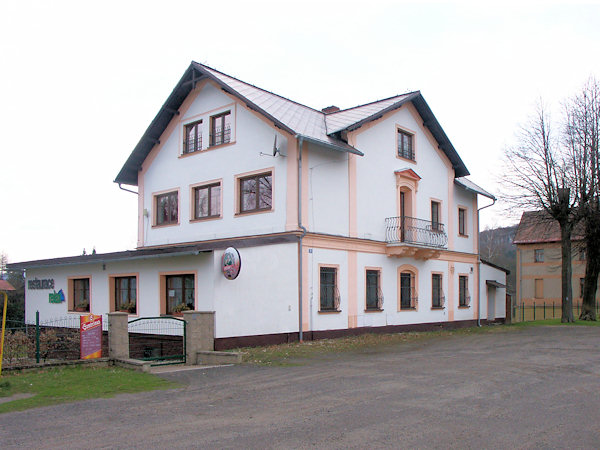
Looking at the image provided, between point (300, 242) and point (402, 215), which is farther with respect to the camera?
point (402, 215)

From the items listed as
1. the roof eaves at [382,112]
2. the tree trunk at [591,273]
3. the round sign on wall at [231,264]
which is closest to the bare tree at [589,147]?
the tree trunk at [591,273]

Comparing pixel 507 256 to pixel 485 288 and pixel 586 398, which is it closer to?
pixel 485 288

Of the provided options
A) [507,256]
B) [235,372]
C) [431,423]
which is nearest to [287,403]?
[431,423]

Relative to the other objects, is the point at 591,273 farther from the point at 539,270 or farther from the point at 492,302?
the point at 539,270

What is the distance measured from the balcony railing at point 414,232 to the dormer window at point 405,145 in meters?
2.84

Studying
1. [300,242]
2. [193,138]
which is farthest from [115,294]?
[300,242]

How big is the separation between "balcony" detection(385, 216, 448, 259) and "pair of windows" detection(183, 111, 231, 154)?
7244 mm

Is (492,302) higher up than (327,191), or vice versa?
(327,191)

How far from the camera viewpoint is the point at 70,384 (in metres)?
11.2

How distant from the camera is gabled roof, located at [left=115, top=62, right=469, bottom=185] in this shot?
20844 mm

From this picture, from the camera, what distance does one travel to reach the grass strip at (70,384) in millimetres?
9812

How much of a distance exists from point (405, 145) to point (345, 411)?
18.7m

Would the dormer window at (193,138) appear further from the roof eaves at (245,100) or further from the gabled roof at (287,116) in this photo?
the roof eaves at (245,100)

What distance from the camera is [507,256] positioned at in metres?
92.2
